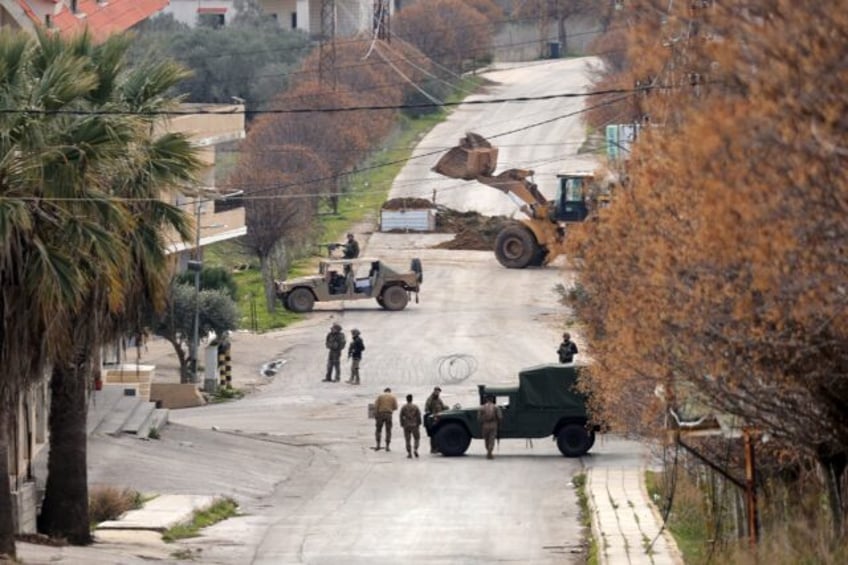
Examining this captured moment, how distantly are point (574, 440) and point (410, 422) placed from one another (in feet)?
10.2

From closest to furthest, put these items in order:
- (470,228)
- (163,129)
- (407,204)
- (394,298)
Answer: (163,129) → (394,298) → (470,228) → (407,204)

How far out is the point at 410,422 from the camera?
3628 centimetres

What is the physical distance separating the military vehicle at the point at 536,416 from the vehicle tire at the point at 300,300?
19.3 m

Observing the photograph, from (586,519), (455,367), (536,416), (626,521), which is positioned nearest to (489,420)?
(536,416)

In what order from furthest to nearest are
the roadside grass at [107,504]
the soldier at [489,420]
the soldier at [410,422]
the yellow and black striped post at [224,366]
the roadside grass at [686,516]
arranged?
the yellow and black striped post at [224,366] < the soldier at [410,422] < the soldier at [489,420] < the roadside grass at [107,504] < the roadside grass at [686,516]

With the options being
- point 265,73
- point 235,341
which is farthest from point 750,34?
point 265,73

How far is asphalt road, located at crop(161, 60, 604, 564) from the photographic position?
87.2ft

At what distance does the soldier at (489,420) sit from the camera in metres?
35.3

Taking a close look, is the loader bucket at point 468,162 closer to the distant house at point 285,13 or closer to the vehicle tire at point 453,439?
the vehicle tire at point 453,439

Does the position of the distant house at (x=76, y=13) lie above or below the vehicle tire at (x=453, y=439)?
above

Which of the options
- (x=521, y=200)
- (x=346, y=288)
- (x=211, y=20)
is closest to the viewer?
(x=346, y=288)

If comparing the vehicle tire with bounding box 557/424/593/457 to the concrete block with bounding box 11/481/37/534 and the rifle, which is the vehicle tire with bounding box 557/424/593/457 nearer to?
the concrete block with bounding box 11/481/37/534

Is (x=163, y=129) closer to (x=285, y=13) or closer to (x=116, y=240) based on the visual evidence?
(x=116, y=240)

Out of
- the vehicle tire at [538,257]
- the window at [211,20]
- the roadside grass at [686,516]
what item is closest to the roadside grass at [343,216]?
the vehicle tire at [538,257]
